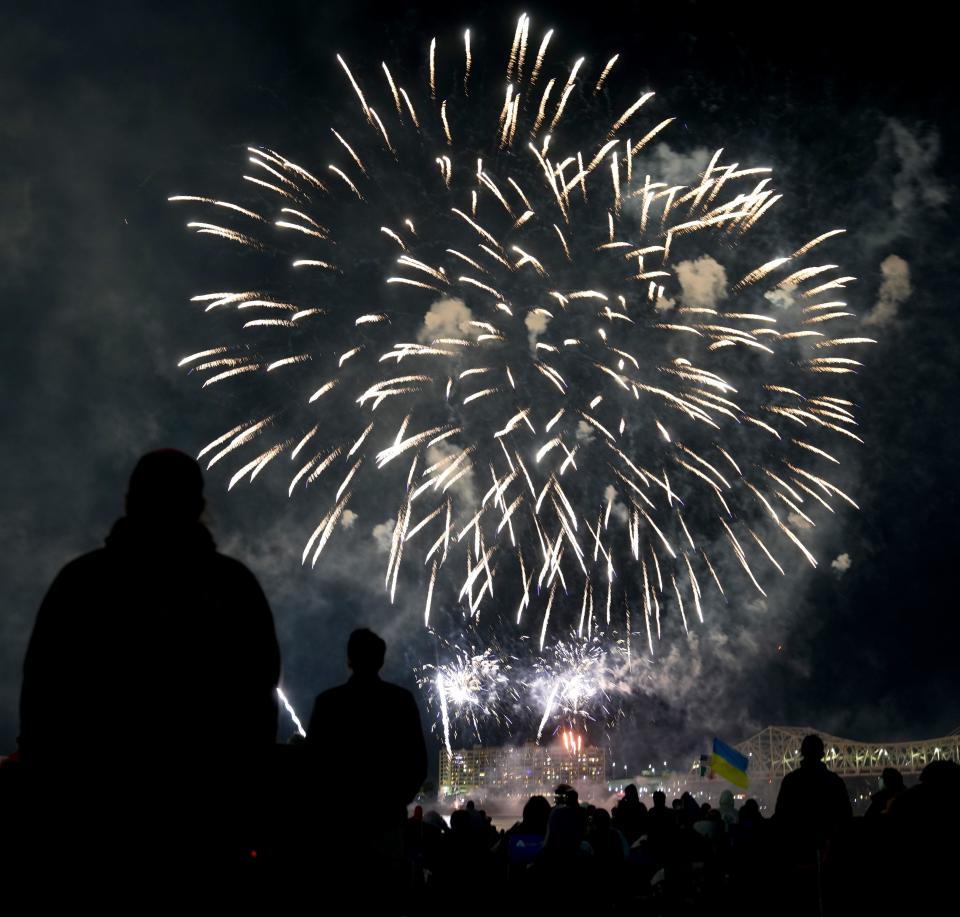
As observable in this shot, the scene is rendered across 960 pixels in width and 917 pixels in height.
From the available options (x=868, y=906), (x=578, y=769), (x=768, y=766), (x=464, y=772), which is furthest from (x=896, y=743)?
(x=868, y=906)

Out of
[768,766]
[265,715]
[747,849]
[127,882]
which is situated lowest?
[768,766]

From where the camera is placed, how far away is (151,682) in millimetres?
2865

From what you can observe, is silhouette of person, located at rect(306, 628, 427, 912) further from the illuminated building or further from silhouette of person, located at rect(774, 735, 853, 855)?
the illuminated building

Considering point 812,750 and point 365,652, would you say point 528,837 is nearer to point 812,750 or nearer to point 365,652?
point 812,750

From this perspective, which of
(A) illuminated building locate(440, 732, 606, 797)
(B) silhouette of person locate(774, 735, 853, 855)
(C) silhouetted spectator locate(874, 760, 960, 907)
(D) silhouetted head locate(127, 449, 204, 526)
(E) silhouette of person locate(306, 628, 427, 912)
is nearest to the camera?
(D) silhouetted head locate(127, 449, 204, 526)

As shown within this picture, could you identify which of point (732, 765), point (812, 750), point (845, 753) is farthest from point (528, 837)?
point (845, 753)

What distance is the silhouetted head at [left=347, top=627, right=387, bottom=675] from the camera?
5582 millimetres

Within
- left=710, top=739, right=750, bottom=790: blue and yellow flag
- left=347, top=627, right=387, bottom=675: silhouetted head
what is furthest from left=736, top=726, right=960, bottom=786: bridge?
left=347, top=627, right=387, bottom=675: silhouetted head

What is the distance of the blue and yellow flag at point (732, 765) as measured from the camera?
678 inches

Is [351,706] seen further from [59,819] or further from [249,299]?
[249,299]

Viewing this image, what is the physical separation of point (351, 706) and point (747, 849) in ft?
24.0

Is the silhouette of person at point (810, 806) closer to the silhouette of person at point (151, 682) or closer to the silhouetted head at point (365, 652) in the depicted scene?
the silhouetted head at point (365, 652)

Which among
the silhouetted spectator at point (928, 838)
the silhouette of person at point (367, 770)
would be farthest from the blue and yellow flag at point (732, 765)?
the silhouette of person at point (367, 770)

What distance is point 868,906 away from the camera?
470 centimetres
